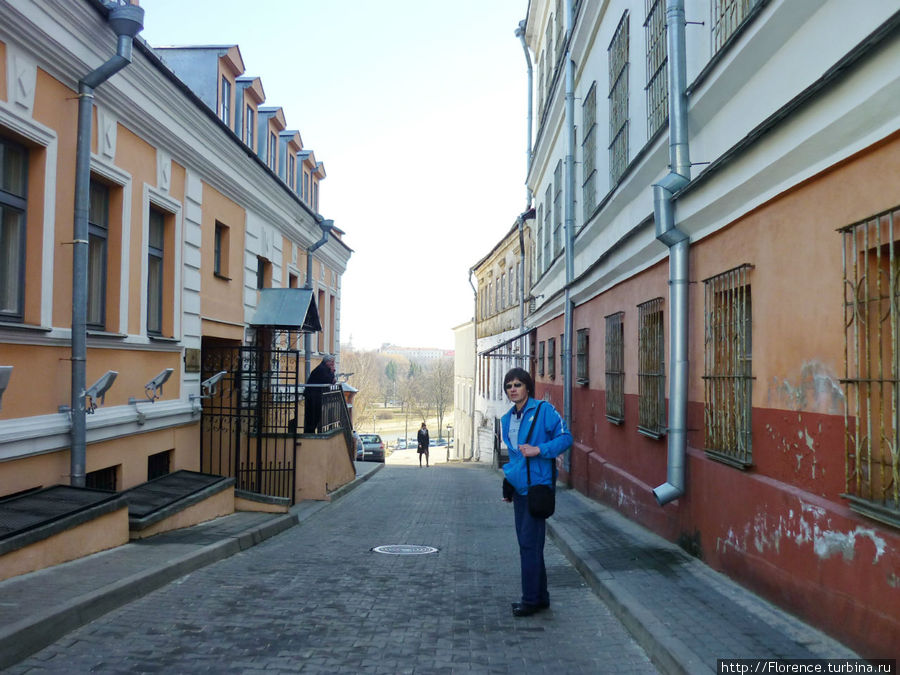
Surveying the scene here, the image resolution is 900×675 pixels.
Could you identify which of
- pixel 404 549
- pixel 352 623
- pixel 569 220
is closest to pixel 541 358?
pixel 569 220

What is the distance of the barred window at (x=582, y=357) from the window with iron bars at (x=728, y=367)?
616cm

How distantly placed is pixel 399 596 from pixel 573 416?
8.20m

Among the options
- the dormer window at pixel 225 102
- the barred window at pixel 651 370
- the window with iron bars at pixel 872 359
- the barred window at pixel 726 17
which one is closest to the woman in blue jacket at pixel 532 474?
the window with iron bars at pixel 872 359

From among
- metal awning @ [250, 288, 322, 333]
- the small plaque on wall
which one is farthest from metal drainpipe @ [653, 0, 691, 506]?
metal awning @ [250, 288, 322, 333]

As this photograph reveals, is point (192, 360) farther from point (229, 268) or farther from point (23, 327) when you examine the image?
point (23, 327)

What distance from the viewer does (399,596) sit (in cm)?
648

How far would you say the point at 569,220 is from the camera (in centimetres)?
1459

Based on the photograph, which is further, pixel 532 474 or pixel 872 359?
pixel 532 474

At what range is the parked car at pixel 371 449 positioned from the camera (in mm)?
35791

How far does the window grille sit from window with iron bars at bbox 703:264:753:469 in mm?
5999

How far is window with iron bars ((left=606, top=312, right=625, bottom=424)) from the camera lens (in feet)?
34.3

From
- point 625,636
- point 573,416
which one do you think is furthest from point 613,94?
point 625,636

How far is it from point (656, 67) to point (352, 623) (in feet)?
21.0

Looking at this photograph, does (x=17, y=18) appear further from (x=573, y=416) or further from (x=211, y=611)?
(x=573, y=416)
